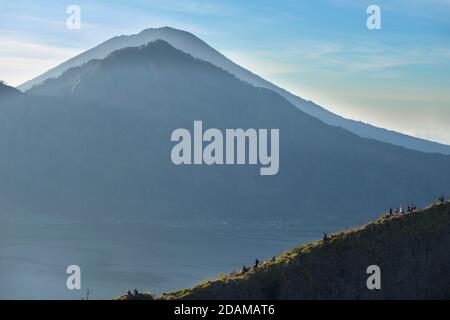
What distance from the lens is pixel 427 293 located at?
45.3 metres

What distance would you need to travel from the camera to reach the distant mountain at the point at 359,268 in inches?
1796

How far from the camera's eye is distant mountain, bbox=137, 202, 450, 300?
4562 cm

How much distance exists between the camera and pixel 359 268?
47781 millimetres
